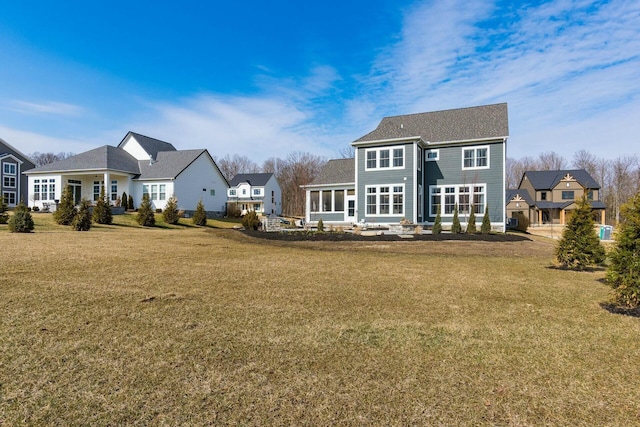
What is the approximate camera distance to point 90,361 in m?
3.23

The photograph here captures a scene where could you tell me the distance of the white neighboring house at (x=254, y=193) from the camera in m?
48.9

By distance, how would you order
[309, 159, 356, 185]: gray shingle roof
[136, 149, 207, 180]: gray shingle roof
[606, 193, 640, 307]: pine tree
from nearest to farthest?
[606, 193, 640, 307]: pine tree
[309, 159, 356, 185]: gray shingle roof
[136, 149, 207, 180]: gray shingle roof

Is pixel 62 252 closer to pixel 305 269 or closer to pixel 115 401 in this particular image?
pixel 305 269

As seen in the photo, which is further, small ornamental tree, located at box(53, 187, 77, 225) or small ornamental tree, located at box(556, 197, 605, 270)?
small ornamental tree, located at box(53, 187, 77, 225)

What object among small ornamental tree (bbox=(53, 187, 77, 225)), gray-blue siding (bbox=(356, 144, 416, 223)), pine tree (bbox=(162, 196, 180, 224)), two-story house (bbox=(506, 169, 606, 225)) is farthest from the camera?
two-story house (bbox=(506, 169, 606, 225))

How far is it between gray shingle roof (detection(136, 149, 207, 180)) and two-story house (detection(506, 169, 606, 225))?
38.5m

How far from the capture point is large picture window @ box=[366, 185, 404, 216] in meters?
20.7

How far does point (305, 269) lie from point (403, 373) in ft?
16.7

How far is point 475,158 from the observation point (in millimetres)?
21203

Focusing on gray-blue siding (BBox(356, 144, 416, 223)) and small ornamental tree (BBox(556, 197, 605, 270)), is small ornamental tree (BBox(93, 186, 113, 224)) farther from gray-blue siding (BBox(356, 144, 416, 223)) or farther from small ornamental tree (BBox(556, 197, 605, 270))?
small ornamental tree (BBox(556, 197, 605, 270))

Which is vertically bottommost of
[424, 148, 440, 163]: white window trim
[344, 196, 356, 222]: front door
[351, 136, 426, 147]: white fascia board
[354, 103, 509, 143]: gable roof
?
[344, 196, 356, 222]: front door

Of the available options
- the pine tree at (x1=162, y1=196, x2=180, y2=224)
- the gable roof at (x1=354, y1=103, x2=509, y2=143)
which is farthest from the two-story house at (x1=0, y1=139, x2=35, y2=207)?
the gable roof at (x1=354, y1=103, x2=509, y2=143)

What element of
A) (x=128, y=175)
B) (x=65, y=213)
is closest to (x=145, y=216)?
(x=65, y=213)

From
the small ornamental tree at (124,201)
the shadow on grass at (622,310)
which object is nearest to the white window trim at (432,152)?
the shadow on grass at (622,310)
